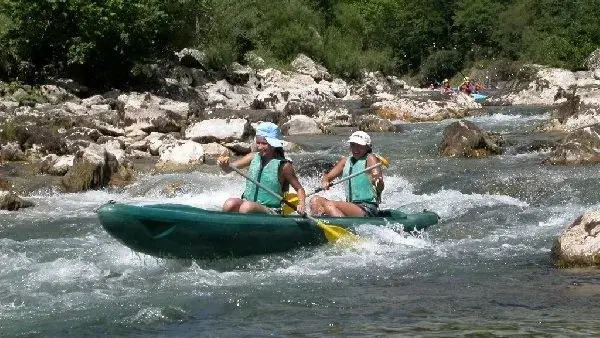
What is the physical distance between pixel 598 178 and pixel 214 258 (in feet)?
20.1

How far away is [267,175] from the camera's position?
7.54 meters

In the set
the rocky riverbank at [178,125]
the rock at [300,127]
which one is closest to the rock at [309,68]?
the rocky riverbank at [178,125]

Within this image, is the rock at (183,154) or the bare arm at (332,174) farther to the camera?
the rock at (183,154)

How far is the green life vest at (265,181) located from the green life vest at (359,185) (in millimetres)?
836

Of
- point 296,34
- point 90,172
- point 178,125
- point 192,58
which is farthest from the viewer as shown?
point 296,34

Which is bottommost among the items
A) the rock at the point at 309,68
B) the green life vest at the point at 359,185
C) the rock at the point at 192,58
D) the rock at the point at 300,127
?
the green life vest at the point at 359,185

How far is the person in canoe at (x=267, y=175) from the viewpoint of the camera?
736 centimetres

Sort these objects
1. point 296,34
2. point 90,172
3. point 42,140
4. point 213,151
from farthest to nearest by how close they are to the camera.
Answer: point 296,34 < point 213,151 < point 42,140 < point 90,172

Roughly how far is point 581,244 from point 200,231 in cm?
296

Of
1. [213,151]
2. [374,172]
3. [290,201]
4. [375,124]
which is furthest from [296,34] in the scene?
[290,201]

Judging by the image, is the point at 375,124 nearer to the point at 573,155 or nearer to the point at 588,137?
the point at 588,137

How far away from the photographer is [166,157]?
14211mm

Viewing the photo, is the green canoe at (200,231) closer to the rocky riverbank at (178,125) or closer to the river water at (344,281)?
the river water at (344,281)

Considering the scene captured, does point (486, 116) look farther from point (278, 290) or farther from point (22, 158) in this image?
point (278, 290)
